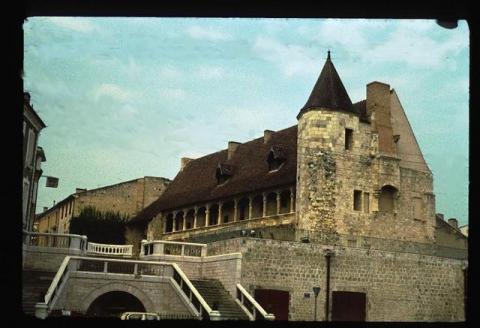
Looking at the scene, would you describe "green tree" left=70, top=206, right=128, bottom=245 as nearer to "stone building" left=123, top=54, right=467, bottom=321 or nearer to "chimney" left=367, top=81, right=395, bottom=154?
"stone building" left=123, top=54, right=467, bottom=321

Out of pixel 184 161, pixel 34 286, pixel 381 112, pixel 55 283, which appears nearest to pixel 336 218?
pixel 381 112

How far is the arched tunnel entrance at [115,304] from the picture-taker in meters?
23.2

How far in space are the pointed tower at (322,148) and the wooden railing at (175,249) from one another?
5288 mm

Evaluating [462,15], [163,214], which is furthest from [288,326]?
[163,214]

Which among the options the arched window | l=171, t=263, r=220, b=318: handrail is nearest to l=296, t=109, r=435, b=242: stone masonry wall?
the arched window

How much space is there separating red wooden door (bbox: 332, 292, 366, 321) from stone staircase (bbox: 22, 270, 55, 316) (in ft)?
33.1

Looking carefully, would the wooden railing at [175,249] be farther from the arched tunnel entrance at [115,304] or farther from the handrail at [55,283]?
the handrail at [55,283]

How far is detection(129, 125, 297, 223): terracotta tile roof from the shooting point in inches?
1284

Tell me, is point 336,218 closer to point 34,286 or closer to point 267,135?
point 267,135

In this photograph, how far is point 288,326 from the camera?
135 inches

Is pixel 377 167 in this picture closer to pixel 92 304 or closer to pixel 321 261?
pixel 321 261

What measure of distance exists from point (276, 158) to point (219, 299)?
12.8 meters

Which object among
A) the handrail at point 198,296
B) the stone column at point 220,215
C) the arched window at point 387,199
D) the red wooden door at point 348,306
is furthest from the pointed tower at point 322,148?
the stone column at point 220,215
